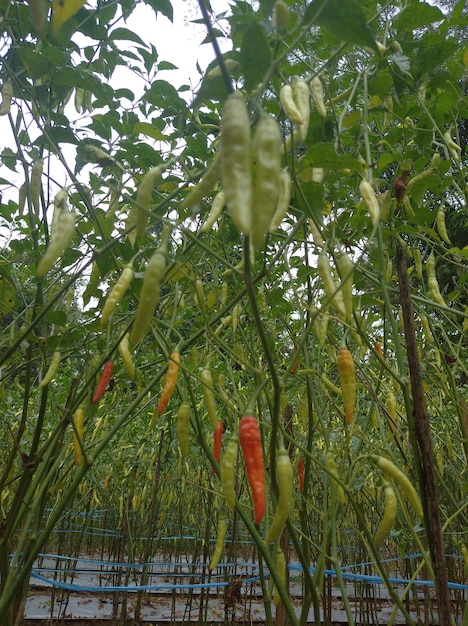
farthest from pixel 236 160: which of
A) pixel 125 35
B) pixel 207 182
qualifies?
pixel 125 35

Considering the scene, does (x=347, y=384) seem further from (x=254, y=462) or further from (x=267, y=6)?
(x=267, y=6)

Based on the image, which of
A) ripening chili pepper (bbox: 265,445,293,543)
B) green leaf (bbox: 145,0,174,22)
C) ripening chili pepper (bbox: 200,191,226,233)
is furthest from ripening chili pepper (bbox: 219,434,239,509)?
green leaf (bbox: 145,0,174,22)

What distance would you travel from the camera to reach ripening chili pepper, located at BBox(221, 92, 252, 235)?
21.9 inches

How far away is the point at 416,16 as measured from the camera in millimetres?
1487

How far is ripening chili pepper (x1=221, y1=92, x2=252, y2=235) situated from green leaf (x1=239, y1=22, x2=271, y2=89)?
195 millimetres

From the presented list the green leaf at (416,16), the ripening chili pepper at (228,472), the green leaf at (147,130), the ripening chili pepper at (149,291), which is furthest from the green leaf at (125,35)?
the ripening chili pepper at (228,472)

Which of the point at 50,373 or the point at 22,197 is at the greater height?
the point at 22,197

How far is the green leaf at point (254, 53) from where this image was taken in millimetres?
718

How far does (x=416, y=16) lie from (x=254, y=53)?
3.26ft

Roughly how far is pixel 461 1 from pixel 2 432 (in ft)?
16.7

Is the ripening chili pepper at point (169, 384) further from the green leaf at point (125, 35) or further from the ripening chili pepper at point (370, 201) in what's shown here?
the green leaf at point (125, 35)

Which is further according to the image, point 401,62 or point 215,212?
point 401,62

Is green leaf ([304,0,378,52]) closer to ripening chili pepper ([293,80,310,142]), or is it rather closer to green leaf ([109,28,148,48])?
ripening chili pepper ([293,80,310,142])

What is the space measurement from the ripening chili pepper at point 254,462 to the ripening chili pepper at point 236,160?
0.45 meters
